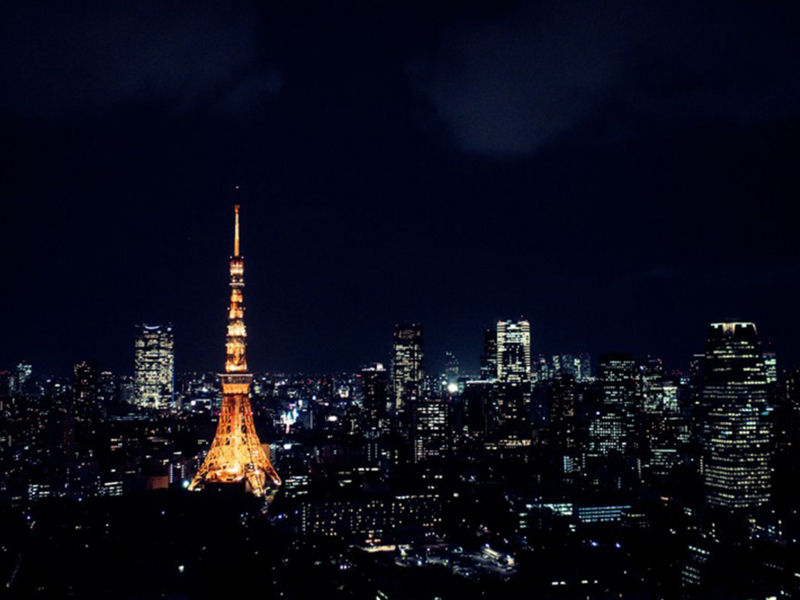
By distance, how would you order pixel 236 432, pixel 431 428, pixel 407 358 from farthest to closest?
pixel 407 358 < pixel 431 428 < pixel 236 432

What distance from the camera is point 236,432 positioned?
669 inches

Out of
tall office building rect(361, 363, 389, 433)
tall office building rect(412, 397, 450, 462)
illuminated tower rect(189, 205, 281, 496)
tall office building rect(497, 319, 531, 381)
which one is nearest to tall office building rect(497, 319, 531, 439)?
tall office building rect(497, 319, 531, 381)

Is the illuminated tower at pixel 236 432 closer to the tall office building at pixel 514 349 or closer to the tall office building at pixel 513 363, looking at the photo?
the tall office building at pixel 513 363

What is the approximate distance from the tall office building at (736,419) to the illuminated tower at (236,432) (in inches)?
379

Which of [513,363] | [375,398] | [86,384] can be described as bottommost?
[375,398]

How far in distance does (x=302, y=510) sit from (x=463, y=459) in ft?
32.1

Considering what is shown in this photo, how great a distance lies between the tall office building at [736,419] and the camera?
747 inches

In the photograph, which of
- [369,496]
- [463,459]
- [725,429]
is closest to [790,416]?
[725,429]

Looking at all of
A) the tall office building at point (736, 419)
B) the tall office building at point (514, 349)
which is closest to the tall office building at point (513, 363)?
the tall office building at point (514, 349)

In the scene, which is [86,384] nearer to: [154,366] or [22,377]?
[22,377]

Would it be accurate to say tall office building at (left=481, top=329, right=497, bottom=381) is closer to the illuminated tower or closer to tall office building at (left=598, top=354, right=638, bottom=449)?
tall office building at (left=598, top=354, right=638, bottom=449)

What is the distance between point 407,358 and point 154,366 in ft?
36.4

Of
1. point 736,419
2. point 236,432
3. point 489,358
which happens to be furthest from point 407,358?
point 236,432

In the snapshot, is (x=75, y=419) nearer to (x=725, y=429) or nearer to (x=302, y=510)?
(x=302, y=510)
